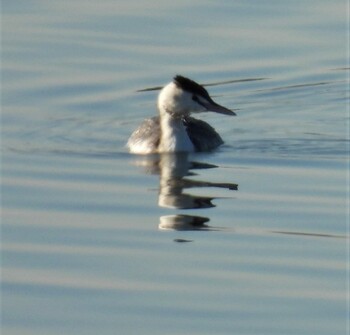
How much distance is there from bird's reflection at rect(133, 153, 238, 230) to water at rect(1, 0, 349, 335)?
1.5 inches

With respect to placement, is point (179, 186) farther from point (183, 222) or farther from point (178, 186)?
point (183, 222)

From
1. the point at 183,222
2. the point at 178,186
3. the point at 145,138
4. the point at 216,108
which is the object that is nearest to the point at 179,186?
the point at 178,186

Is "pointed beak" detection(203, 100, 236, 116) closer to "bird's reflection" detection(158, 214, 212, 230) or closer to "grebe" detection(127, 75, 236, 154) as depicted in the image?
"grebe" detection(127, 75, 236, 154)

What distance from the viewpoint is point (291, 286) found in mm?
12766

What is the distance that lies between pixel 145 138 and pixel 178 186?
6.93 ft

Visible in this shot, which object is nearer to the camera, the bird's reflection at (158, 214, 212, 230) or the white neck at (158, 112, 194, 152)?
the bird's reflection at (158, 214, 212, 230)

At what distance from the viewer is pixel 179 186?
17312 mm

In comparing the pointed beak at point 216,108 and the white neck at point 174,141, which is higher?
the pointed beak at point 216,108

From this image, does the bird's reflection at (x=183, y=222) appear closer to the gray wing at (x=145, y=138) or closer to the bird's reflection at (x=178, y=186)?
the bird's reflection at (x=178, y=186)

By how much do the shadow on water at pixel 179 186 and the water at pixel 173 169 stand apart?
3cm

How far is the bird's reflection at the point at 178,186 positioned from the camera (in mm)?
15370

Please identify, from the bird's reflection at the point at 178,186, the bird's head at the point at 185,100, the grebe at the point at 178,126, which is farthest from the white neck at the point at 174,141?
the bird's head at the point at 185,100

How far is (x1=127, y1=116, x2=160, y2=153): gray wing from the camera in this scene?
19266mm

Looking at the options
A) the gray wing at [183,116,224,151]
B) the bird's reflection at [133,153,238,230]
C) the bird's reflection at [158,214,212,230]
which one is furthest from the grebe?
the bird's reflection at [158,214,212,230]
